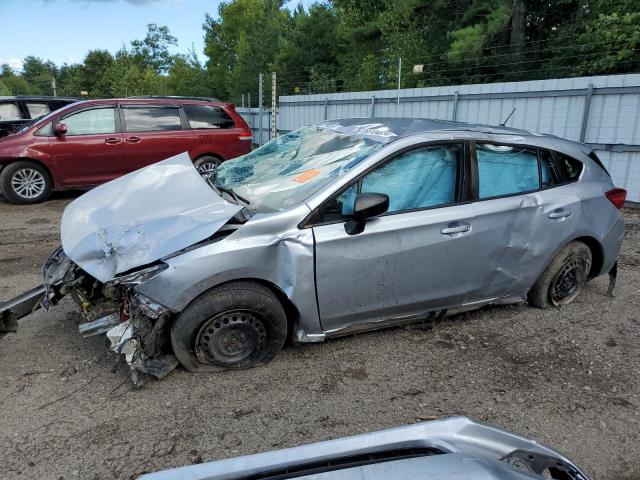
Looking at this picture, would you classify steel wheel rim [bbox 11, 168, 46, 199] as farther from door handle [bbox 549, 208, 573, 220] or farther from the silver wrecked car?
door handle [bbox 549, 208, 573, 220]

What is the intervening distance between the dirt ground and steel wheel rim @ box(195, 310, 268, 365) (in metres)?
0.13

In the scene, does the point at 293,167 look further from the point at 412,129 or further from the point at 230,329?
the point at 230,329

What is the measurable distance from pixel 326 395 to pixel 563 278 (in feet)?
8.10

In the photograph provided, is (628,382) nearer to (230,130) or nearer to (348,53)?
(230,130)

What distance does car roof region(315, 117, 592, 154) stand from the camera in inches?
145

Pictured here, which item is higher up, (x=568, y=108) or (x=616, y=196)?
(x=568, y=108)

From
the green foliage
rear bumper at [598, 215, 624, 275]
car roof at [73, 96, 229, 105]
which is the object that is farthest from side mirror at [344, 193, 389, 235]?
the green foliage

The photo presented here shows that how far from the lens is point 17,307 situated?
127 inches

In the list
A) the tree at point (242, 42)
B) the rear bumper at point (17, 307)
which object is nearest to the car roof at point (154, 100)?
the rear bumper at point (17, 307)

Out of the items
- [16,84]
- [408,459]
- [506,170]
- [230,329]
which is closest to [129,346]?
[230,329]

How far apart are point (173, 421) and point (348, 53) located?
1140 inches

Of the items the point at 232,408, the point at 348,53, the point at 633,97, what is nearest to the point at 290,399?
the point at 232,408

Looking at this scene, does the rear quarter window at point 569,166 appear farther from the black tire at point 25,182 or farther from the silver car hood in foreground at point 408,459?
the black tire at point 25,182

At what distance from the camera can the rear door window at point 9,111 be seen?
407 inches
